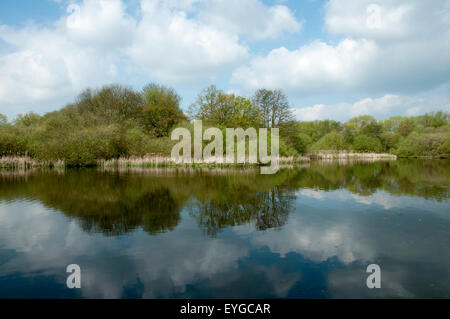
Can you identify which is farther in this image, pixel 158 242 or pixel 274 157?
pixel 274 157

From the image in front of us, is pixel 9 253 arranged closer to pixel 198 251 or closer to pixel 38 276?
pixel 38 276

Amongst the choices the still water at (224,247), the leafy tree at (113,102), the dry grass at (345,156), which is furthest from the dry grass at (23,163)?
→ the dry grass at (345,156)

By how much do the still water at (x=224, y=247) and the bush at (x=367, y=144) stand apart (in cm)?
5252

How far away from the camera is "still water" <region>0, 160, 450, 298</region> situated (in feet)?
11.1

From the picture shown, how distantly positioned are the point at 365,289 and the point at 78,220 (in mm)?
6225

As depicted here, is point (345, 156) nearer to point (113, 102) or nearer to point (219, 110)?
point (219, 110)

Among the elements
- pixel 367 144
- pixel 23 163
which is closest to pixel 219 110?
pixel 23 163

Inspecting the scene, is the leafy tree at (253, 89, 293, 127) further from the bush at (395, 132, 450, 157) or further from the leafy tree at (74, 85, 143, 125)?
the bush at (395, 132, 450, 157)

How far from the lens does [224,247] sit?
4.71 m

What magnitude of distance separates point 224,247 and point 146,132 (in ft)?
106

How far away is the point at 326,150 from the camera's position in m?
48.5
